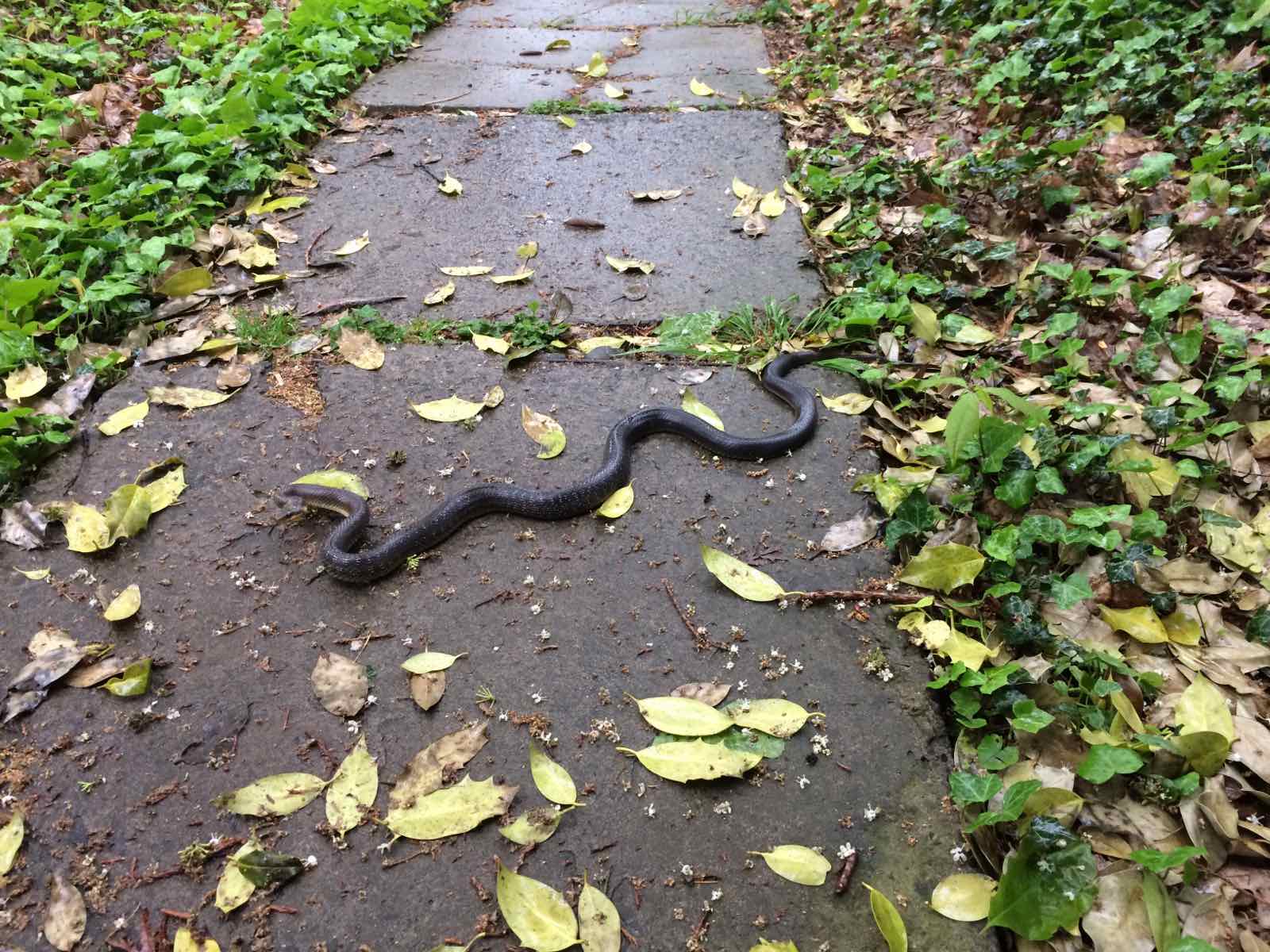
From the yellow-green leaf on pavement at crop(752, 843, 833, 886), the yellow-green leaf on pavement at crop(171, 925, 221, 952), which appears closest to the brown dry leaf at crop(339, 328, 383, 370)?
the yellow-green leaf on pavement at crop(171, 925, 221, 952)

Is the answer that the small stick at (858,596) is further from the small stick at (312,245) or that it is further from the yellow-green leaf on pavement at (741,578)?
the small stick at (312,245)

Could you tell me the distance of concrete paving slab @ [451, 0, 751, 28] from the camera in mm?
7492

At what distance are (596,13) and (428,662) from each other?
7.73 meters

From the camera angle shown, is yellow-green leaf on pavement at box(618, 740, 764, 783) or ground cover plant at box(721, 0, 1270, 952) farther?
yellow-green leaf on pavement at box(618, 740, 764, 783)

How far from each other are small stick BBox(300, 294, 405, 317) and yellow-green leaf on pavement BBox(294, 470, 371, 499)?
1189 mm

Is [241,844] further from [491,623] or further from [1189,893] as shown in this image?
[1189,893]

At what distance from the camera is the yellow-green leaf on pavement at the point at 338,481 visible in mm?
2938

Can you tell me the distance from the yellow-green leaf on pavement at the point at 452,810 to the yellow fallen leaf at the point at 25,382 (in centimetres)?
258

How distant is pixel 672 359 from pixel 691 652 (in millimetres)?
1626

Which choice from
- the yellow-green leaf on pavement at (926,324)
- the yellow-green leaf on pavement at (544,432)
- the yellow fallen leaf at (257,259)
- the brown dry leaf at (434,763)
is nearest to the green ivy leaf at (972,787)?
the brown dry leaf at (434,763)

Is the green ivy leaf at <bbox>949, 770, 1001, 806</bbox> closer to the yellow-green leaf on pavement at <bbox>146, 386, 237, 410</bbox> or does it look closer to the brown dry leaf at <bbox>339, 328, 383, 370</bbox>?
the brown dry leaf at <bbox>339, 328, 383, 370</bbox>

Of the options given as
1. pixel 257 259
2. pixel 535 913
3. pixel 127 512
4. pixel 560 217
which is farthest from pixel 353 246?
pixel 535 913

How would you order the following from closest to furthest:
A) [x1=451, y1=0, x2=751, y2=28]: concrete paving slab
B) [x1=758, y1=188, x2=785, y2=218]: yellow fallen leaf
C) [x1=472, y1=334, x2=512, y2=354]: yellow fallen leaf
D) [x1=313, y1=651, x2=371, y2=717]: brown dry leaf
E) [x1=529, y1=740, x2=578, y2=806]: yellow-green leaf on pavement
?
1. [x1=529, y1=740, x2=578, y2=806]: yellow-green leaf on pavement
2. [x1=313, y1=651, x2=371, y2=717]: brown dry leaf
3. [x1=472, y1=334, x2=512, y2=354]: yellow fallen leaf
4. [x1=758, y1=188, x2=785, y2=218]: yellow fallen leaf
5. [x1=451, y1=0, x2=751, y2=28]: concrete paving slab

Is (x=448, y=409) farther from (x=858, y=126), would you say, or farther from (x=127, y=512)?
(x=858, y=126)
